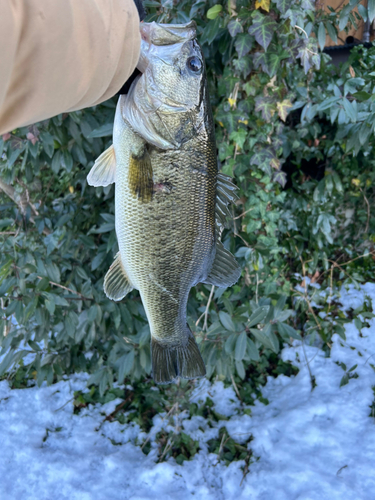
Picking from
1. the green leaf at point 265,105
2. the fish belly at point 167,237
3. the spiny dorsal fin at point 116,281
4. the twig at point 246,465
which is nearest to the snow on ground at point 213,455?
the twig at point 246,465

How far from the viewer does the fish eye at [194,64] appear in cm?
112

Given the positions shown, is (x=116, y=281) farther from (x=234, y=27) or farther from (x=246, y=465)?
(x=246, y=465)

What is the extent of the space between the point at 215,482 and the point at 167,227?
1.97 metres

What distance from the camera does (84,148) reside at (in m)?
2.11

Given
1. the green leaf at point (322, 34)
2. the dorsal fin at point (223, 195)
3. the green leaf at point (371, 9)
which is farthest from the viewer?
the green leaf at point (322, 34)

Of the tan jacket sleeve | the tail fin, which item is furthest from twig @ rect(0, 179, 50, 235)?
the tan jacket sleeve

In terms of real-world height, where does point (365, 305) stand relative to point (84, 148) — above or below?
below

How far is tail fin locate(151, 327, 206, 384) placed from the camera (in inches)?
54.7

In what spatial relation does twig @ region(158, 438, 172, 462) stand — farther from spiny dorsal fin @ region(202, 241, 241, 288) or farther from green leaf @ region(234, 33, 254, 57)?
green leaf @ region(234, 33, 254, 57)

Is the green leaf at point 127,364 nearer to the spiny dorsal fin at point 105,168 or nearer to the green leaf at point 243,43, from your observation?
the spiny dorsal fin at point 105,168

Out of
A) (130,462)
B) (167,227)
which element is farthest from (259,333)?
(130,462)

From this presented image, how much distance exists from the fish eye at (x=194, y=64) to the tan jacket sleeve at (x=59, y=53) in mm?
347

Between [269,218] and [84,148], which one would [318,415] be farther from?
[84,148]

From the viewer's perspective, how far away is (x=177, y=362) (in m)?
1.40
